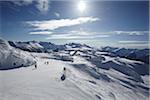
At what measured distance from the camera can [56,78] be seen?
29203 mm

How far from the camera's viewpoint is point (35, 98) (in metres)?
19.2

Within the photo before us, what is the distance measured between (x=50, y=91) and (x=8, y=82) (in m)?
5.84

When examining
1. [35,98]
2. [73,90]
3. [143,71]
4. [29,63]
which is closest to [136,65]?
[143,71]

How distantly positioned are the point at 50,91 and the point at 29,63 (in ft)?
54.5

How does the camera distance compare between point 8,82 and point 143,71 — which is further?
point 143,71

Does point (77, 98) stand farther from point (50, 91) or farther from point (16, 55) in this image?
point (16, 55)

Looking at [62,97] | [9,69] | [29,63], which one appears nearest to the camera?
[62,97]

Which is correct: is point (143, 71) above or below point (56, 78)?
below

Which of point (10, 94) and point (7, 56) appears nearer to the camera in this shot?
point (10, 94)

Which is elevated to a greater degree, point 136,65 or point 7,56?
point 7,56

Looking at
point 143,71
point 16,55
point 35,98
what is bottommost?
point 143,71

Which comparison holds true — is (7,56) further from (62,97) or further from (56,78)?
(62,97)

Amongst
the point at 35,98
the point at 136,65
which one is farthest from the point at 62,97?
the point at 136,65

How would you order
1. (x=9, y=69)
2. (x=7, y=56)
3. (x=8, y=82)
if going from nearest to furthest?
(x=8, y=82) → (x=9, y=69) → (x=7, y=56)
